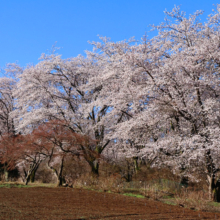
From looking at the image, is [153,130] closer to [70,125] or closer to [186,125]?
[186,125]

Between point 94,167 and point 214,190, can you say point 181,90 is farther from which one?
point 94,167

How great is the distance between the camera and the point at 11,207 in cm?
837

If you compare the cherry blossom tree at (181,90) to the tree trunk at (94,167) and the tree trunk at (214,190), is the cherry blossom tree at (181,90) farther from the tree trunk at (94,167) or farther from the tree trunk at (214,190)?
the tree trunk at (94,167)

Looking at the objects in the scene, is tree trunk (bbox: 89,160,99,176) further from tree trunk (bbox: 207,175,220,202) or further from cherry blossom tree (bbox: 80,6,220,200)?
tree trunk (bbox: 207,175,220,202)

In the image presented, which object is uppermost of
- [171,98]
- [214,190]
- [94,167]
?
[171,98]

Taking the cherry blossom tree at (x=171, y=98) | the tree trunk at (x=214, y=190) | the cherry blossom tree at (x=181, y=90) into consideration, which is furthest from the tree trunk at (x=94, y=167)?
the tree trunk at (x=214, y=190)

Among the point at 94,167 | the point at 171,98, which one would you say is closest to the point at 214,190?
the point at 171,98

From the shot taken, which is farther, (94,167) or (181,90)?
(94,167)

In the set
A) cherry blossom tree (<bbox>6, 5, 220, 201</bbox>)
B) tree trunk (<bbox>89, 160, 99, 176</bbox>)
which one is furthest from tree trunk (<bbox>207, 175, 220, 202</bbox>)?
tree trunk (<bbox>89, 160, 99, 176</bbox>)

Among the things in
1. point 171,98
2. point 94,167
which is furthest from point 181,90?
point 94,167

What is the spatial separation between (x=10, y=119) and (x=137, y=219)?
19.7 metres

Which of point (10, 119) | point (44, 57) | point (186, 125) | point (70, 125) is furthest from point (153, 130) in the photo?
point (10, 119)

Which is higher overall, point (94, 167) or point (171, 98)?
point (171, 98)

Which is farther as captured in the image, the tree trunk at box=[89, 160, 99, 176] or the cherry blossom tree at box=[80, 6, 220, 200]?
the tree trunk at box=[89, 160, 99, 176]
